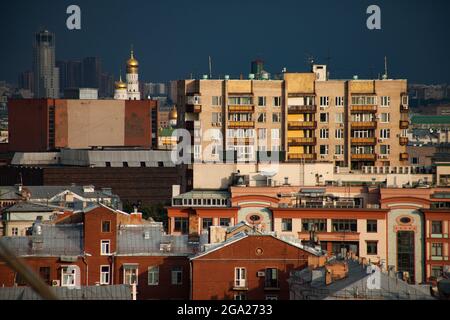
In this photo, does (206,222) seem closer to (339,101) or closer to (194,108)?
(194,108)

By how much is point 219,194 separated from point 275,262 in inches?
542

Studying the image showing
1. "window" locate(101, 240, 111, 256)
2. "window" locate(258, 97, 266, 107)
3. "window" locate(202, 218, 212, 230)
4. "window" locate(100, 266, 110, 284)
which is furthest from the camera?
"window" locate(258, 97, 266, 107)

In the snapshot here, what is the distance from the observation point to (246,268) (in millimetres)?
34719

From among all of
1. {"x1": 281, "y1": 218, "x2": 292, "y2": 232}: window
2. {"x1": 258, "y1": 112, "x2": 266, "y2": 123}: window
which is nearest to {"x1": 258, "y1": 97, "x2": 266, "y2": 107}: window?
{"x1": 258, "y1": 112, "x2": 266, "y2": 123}: window

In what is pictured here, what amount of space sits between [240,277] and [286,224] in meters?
11.5

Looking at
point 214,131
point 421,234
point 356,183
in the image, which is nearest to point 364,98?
point 214,131

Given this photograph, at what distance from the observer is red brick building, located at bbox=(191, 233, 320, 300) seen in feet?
113

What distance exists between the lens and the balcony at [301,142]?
62719mm

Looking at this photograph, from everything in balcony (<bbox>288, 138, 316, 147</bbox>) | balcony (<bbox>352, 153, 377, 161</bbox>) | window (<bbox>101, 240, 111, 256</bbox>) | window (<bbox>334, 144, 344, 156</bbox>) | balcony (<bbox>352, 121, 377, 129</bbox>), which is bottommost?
window (<bbox>101, 240, 111, 256</bbox>)

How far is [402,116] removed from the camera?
6222 centimetres

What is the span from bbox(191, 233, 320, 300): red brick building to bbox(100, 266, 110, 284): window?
3.34m

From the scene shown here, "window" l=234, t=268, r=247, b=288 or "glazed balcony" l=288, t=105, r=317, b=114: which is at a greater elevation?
"glazed balcony" l=288, t=105, r=317, b=114

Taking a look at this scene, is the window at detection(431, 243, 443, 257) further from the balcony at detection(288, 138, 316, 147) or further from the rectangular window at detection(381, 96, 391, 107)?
the balcony at detection(288, 138, 316, 147)
